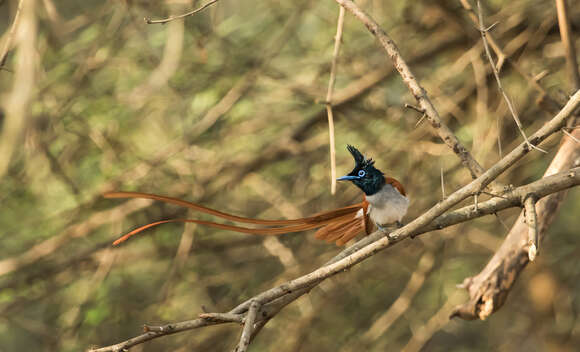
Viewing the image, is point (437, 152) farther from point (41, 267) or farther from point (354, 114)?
point (41, 267)

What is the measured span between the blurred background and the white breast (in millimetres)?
1431

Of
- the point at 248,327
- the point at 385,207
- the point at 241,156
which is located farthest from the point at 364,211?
the point at 241,156

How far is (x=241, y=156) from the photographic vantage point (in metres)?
4.66

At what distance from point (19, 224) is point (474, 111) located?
3482 mm

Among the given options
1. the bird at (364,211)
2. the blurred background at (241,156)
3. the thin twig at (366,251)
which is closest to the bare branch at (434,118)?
the thin twig at (366,251)

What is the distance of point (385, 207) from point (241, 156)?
242 cm

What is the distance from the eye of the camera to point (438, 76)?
4129 millimetres

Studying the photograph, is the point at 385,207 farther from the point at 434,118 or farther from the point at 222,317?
the point at 222,317

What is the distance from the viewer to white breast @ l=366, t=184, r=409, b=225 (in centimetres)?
236

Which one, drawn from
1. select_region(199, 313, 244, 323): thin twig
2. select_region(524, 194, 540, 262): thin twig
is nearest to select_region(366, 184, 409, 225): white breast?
select_region(524, 194, 540, 262): thin twig

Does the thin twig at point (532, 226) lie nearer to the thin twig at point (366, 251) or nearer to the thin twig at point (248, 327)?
the thin twig at point (366, 251)

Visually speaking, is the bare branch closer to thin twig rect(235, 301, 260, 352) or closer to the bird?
the bird

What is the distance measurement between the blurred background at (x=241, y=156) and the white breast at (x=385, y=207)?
1.43 metres

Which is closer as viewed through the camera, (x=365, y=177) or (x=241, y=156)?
(x=365, y=177)
